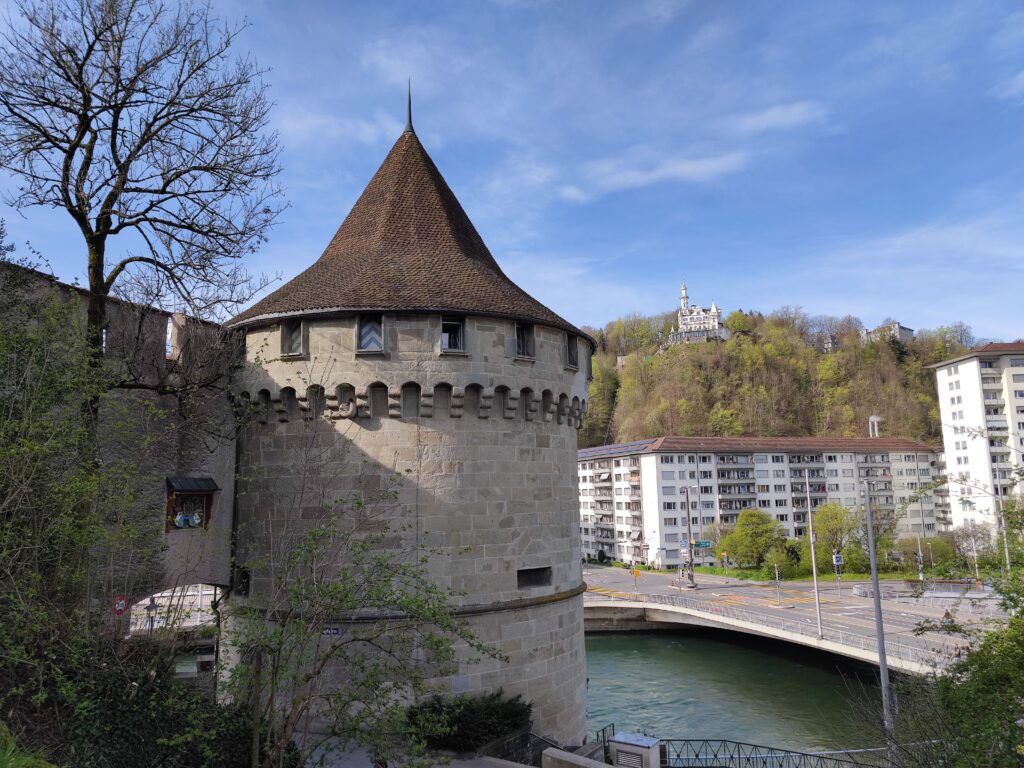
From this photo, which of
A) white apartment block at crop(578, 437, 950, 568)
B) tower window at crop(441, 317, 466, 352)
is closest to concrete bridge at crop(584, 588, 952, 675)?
white apartment block at crop(578, 437, 950, 568)

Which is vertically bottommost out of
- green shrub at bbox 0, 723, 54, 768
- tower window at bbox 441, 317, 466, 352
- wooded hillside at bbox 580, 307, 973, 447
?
green shrub at bbox 0, 723, 54, 768

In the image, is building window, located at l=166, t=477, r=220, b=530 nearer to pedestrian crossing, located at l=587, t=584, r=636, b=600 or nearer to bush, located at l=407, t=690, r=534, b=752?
bush, located at l=407, t=690, r=534, b=752

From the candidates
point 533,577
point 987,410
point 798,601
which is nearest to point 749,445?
point 987,410

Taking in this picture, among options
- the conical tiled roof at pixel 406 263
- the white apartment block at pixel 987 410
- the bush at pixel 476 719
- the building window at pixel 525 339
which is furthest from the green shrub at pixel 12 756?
the white apartment block at pixel 987 410

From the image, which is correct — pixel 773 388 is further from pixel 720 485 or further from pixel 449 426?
pixel 449 426

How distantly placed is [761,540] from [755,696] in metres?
28.7

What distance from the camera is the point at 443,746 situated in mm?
10820

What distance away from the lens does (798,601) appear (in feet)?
141

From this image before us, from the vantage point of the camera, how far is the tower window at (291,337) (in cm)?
1241

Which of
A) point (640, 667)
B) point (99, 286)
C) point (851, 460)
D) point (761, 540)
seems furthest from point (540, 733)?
point (851, 460)

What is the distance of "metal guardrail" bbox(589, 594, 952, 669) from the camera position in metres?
27.2

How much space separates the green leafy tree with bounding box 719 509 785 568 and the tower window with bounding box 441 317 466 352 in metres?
51.4

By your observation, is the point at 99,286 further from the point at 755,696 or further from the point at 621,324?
the point at 621,324

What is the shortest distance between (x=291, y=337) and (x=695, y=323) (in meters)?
142
